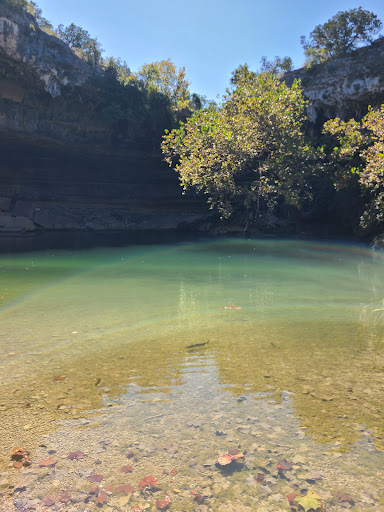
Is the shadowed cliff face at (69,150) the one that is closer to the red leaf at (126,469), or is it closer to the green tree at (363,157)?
the green tree at (363,157)

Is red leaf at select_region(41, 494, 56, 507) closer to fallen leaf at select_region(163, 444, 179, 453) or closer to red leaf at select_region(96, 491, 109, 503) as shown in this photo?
red leaf at select_region(96, 491, 109, 503)

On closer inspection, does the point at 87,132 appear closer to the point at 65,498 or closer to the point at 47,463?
the point at 47,463

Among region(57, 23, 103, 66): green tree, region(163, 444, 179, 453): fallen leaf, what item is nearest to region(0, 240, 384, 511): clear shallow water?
→ region(163, 444, 179, 453): fallen leaf

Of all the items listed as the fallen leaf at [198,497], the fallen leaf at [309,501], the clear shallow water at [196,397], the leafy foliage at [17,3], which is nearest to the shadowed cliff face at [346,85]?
the leafy foliage at [17,3]

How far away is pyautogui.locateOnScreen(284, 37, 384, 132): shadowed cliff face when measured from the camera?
697 inches

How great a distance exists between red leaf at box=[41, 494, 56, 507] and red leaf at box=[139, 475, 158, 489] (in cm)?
36

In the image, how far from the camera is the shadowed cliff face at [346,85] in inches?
697

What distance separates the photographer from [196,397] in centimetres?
231

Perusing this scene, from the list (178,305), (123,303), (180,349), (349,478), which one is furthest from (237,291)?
(349,478)

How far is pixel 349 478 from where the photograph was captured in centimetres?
153

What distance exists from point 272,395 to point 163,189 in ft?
83.3

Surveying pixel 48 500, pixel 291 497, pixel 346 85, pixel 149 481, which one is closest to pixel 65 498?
pixel 48 500

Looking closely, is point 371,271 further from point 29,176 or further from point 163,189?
point 29,176

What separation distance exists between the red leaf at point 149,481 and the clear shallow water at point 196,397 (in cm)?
4
